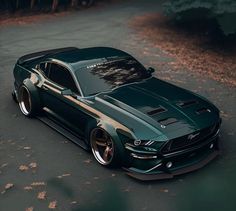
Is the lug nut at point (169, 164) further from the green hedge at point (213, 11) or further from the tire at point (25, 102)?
the green hedge at point (213, 11)

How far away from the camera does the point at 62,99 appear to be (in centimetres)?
838

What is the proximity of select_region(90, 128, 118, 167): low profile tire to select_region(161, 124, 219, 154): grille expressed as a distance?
3.18 feet

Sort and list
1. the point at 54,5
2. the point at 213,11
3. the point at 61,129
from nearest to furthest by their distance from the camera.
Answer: the point at 61,129, the point at 213,11, the point at 54,5

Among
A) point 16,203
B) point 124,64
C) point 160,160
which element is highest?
point 124,64

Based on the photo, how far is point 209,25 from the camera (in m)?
15.7

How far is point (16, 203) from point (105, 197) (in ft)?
4.49

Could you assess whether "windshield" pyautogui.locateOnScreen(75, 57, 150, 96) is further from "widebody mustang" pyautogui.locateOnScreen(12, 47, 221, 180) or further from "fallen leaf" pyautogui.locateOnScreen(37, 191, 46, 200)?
"fallen leaf" pyautogui.locateOnScreen(37, 191, 46, 200)

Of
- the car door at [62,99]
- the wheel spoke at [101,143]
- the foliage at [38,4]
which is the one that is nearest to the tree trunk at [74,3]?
the foliage at [38,4]

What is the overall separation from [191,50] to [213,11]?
6.29ft

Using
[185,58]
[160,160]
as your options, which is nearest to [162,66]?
[185,58]

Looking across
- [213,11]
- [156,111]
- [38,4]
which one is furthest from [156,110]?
[38,4]

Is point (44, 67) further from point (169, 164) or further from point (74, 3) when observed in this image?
point (74, 3)

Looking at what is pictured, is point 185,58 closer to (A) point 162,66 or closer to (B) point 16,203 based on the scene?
(A) point 162,66

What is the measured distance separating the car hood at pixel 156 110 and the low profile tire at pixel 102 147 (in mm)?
387
